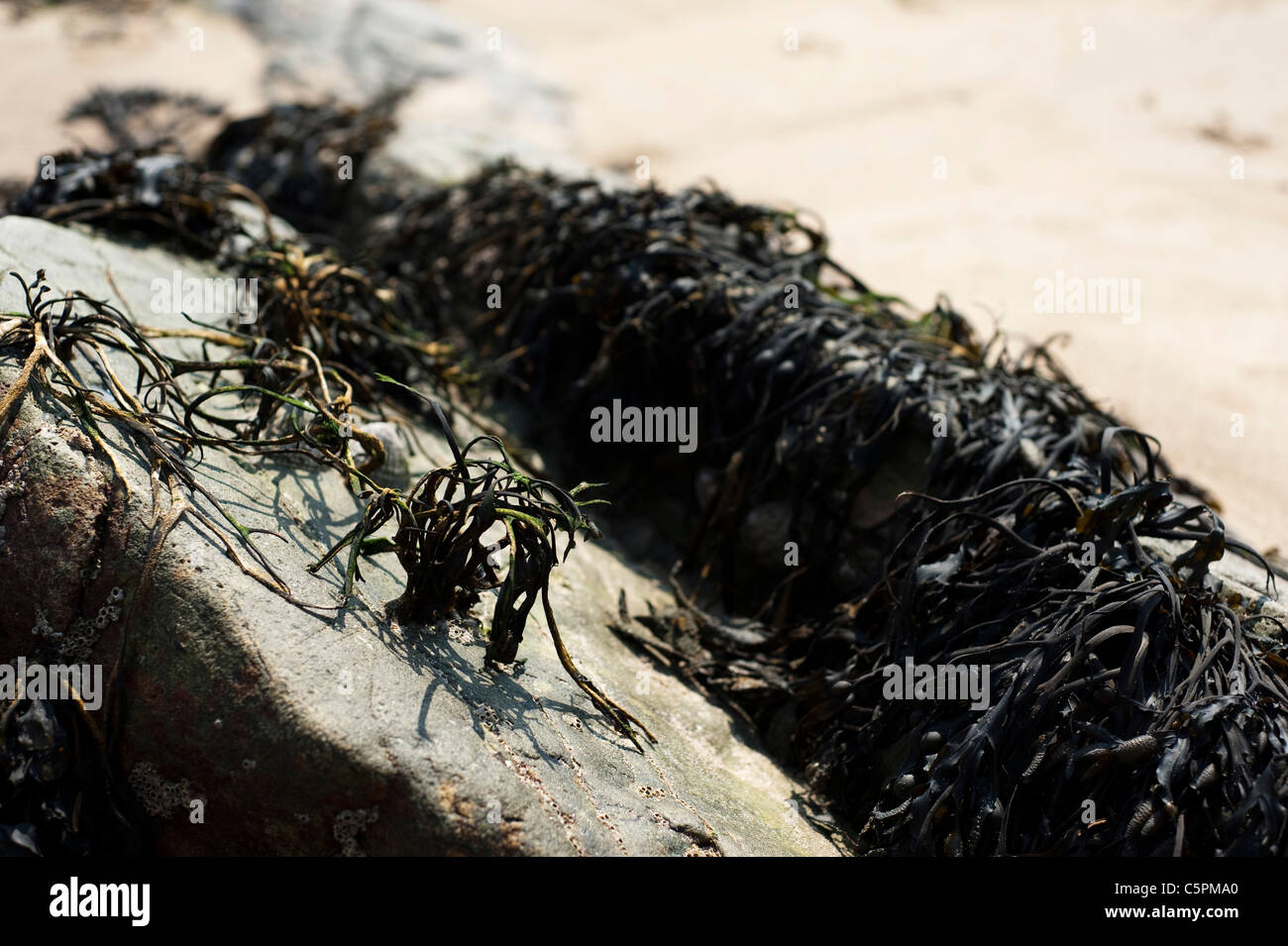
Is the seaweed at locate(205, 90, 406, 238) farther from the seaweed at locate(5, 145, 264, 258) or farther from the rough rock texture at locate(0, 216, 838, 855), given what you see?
the rough rock texture at locate(0, 216, 838, 855)

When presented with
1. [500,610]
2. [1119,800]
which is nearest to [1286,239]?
[1119,800]

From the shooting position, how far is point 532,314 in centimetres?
368

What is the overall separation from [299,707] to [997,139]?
638 cm

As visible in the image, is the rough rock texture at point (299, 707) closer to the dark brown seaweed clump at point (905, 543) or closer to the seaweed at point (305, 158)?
the dark brown seaweed clump at point (905, 543)

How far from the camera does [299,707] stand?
1805 millimetres

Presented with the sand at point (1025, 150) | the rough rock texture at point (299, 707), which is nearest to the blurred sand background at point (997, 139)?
the sand at point (1025, 150)

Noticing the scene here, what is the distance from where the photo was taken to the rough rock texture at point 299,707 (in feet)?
5.92

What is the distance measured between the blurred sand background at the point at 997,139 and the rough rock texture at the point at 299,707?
2.32m

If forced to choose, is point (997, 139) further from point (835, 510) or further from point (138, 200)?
point (138, 200)

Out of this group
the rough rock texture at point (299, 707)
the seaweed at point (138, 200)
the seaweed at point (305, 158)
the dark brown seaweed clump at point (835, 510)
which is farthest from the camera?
the seaweed at point (305, 158)

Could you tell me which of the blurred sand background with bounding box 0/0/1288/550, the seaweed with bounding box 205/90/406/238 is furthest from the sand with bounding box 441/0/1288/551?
the seaweed with bounding box 205/90/406/238

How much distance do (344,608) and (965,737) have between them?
1.33 metres
